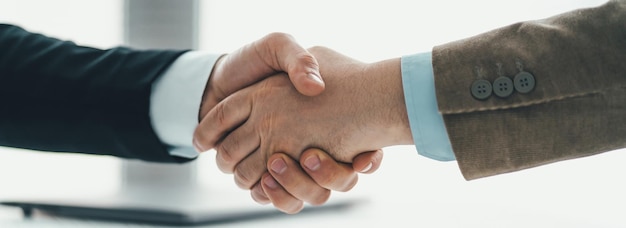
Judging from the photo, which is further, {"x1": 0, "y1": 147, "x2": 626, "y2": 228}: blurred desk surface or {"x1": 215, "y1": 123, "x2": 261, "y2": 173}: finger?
{"x1": 0, "y1": 147, "x2": 626, "y2": 228}: blurred desk surface

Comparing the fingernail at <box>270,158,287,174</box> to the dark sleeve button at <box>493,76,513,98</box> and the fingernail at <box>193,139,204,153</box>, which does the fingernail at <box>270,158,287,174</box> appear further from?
the dark sleeve button at <box>493,76,513,98</box>

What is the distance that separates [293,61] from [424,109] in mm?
250

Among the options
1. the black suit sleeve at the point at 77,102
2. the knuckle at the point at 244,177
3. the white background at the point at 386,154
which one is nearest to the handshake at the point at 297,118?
the knuckle at the point at 244,177

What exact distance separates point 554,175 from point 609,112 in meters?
0.73

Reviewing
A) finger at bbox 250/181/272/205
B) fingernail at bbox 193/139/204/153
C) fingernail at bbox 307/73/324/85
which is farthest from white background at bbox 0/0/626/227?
fingernail at bbox 307/73/324/85

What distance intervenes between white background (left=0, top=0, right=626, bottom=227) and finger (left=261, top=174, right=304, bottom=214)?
0.90 ft

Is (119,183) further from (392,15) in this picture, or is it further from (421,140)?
(421,140)

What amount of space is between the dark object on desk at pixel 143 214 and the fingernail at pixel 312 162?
12.0 inches

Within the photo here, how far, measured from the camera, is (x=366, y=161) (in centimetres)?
125

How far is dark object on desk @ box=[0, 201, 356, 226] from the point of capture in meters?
1.42

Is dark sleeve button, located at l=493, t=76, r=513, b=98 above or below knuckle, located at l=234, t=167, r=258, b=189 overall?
above

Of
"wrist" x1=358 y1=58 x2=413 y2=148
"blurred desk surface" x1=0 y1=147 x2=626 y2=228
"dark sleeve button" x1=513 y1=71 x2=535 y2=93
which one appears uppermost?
"dark sleeve button" x1=513 y1=71 x2=535 y2=93

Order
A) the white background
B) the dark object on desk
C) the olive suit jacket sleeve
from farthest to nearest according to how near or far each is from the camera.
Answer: the white background, the dark object on desk, the olive suit jacket sleeve

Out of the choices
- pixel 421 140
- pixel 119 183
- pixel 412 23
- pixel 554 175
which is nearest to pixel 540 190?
pixel 554 175
